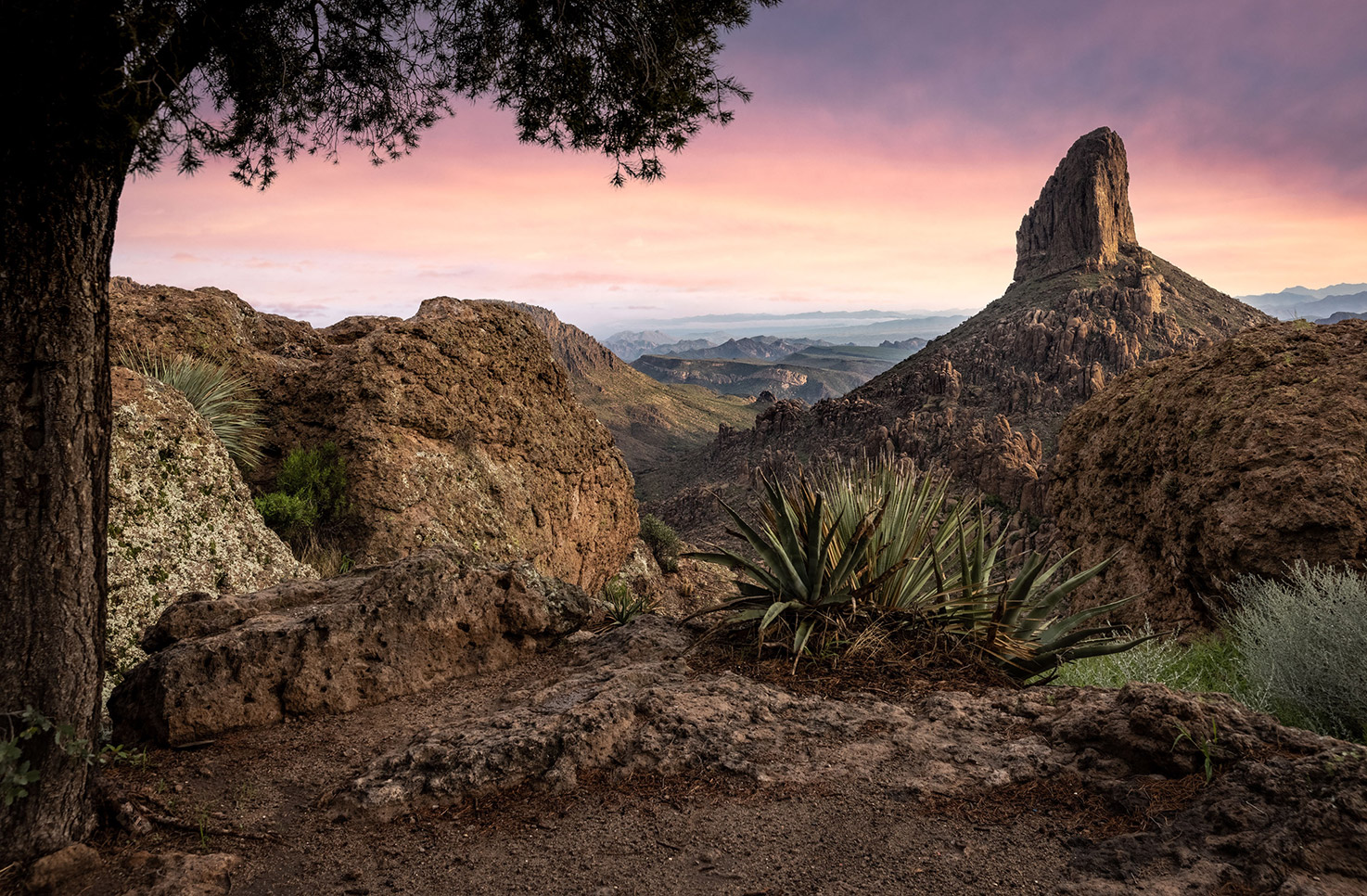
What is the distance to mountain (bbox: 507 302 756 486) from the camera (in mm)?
126500

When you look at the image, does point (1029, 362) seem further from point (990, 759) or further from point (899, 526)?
point (990, 759)

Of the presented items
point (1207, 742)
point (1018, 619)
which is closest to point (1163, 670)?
point (1018, 619)

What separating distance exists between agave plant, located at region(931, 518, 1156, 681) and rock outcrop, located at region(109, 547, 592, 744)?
8.57 ft

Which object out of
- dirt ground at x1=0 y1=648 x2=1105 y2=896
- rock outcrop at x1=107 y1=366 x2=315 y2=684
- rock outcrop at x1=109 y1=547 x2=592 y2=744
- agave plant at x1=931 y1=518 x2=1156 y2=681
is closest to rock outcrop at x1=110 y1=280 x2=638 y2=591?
rock outcrop at x1=107 y1=366 x2=315 y2=684

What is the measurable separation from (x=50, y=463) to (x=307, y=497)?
6.03m

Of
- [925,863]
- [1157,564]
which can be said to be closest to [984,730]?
[925,863]

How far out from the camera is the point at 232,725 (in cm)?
408

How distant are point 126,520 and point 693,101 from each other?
533 cm

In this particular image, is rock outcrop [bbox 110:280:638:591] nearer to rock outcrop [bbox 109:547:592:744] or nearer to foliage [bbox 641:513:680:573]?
rock outcrop [bbox 109:547:592:744]

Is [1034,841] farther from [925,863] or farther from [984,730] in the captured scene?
[984,730]

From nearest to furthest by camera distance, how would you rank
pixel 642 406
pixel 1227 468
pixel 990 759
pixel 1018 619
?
pixel 990 759 < pixel 1018 619 < pixel 1227 468 < pixel 642 406

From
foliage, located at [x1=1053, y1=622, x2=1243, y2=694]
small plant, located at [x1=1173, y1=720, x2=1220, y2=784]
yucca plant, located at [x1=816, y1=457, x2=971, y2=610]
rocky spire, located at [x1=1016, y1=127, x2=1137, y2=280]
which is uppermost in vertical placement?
rocky spire, located at [x1=1016, y1=127, x2=1137, y2=280]

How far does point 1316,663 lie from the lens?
3803 mm

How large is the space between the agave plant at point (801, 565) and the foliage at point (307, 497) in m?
5.42
